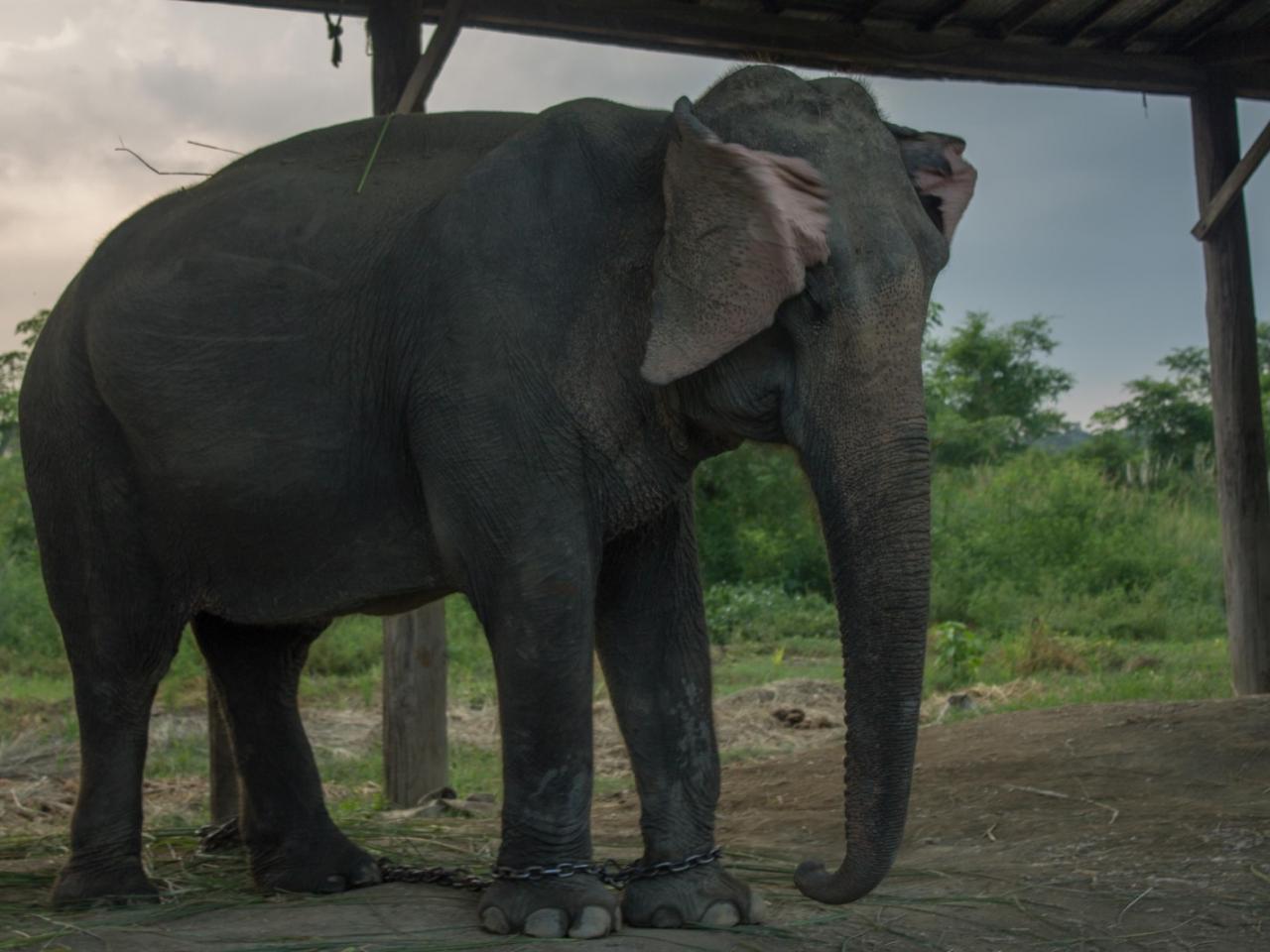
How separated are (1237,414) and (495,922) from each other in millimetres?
6213

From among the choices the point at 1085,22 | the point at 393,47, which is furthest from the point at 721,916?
the point at 1085,22

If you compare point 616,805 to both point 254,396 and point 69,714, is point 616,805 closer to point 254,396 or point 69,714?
point 254,396

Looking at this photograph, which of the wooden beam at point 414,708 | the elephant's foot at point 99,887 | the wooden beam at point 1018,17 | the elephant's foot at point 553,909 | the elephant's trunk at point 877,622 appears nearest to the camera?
the elephant's trunk at point 877,622

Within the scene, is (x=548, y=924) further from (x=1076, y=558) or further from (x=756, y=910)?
(x=1076, y=558)

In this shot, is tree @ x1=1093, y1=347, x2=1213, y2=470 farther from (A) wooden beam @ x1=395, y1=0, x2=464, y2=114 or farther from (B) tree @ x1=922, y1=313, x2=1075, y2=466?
(A) wooden beam @ x1=395, y1=0, x2=464, y2=114

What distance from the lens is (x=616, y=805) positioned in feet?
22.9

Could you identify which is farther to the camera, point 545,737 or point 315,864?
point 315,864

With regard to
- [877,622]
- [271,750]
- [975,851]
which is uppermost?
[877,622]

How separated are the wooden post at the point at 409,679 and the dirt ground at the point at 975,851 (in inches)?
31.5

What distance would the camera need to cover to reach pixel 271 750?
4938 millimetres

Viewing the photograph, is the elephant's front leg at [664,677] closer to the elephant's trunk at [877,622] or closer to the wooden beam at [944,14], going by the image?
the elephant's trunk at [877,622]

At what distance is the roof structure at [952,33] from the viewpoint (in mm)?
6957

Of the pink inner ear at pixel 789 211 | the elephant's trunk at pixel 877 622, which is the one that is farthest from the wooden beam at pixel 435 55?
the elephant's trunk at pixel 877 622

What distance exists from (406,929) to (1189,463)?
23.7 m
